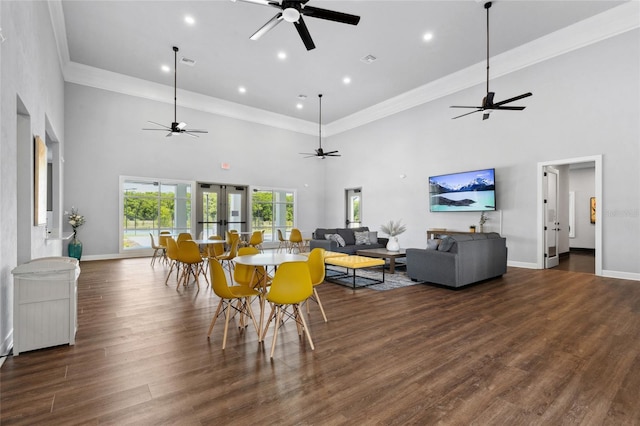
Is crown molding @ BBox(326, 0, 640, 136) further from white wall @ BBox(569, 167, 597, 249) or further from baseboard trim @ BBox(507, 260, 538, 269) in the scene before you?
white wall @ BBox(569, 167, 597, 249)

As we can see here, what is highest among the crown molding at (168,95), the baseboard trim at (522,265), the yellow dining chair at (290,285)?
the crown molding at (168,95)

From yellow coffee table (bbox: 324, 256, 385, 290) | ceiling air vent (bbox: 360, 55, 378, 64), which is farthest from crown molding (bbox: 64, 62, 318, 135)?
yellow coffee table (bbox: 324, 256, 385, 290)

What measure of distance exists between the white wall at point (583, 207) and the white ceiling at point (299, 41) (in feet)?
21.9

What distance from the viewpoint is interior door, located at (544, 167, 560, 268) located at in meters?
7.12

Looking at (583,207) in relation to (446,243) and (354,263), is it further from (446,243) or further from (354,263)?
(354,263)

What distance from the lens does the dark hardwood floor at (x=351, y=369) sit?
6.33 feet

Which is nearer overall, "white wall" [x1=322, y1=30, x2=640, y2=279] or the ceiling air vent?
"white wall" [x1=322, y1=30, x2=640, y2=279]

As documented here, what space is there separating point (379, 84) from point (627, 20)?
523 centimetres

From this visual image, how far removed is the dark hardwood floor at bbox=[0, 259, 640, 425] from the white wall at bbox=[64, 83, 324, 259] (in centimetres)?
551

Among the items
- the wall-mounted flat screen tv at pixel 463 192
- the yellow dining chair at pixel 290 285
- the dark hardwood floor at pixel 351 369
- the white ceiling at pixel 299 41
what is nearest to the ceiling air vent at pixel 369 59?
the white ceiling at pixel 299 41

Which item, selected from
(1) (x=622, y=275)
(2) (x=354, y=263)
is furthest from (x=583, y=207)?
(2) (x=354, y=263)

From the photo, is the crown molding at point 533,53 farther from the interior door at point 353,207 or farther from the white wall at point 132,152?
the white wall at point 132,152

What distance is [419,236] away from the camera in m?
9.45

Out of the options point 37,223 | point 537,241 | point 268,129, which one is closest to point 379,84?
point 268,129
